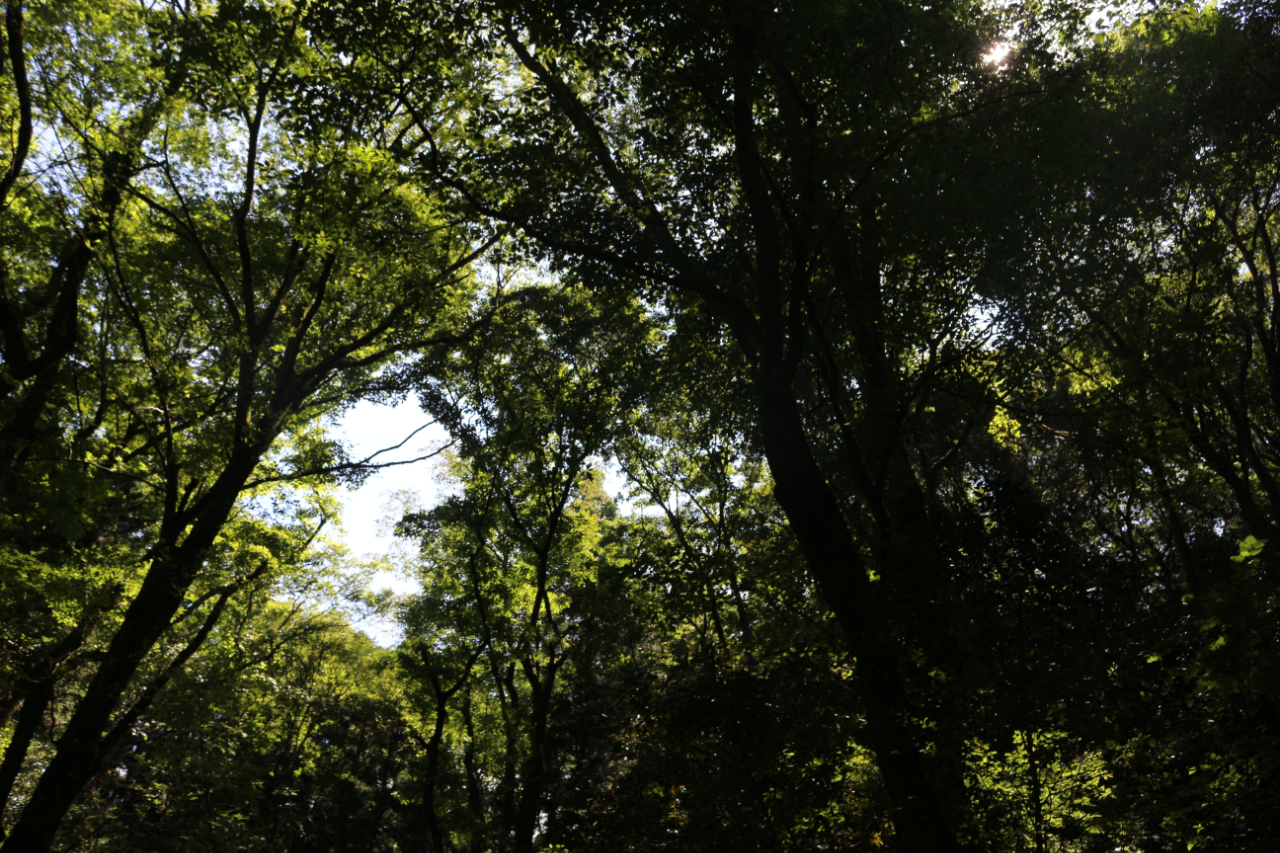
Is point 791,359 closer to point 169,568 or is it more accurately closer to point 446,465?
point 169,568

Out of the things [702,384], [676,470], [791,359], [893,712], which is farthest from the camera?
Result: [676,470]

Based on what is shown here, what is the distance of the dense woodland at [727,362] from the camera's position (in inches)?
189

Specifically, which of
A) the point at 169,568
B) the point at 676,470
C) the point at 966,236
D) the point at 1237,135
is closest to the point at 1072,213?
the point at 966,236

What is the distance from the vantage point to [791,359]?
583cm

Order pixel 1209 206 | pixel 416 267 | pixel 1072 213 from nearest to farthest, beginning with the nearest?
Result: 1. pixel 1072 213
2. pixel 416 267
3. pixel 1209 206

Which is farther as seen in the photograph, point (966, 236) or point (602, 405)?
point (602, 405)

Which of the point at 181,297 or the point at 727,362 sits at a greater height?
the point at 181,297

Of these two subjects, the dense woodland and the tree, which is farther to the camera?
the tree

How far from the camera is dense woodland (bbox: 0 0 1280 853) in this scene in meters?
4.79

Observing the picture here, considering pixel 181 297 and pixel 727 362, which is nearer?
pixel 727 362

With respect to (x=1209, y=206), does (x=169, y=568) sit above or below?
below

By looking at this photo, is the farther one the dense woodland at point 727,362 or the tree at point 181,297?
the tree at point 181,297

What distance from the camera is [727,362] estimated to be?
26.9 feet

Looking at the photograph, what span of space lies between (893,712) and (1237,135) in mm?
9523
